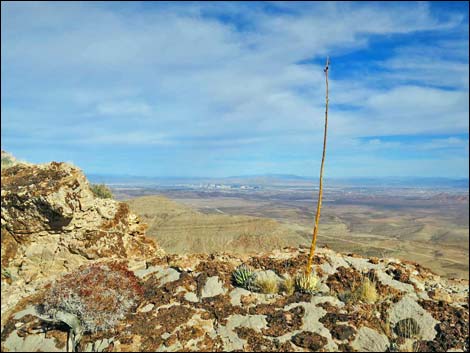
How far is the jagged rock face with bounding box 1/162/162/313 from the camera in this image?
34.7 ft

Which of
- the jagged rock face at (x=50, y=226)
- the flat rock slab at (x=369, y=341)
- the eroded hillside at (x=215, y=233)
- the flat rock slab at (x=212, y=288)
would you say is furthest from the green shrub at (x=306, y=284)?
the eroded hillside at (x=215, y=233)

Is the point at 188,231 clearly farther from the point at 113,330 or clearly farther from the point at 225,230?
the point at 113,330

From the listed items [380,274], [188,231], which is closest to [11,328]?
[380,274]

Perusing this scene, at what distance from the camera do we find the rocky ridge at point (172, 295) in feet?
23.8

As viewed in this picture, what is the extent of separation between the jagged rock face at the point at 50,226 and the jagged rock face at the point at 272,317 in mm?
1718

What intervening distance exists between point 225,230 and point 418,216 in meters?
58.8

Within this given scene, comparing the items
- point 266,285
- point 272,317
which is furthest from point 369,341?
point 266,285

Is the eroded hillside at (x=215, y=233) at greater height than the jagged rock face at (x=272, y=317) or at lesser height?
lesser

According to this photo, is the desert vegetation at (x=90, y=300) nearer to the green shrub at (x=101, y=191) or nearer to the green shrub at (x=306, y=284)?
the green shrub at (x=306, y=284)

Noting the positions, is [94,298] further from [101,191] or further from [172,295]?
[101,191]

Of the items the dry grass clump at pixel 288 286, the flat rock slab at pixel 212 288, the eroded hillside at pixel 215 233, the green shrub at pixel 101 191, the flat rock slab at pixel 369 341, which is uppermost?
the green shrub at pixel 101 191

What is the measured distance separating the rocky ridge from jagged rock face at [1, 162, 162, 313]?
0.11 ft

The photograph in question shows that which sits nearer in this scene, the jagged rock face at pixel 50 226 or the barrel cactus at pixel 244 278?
the barrel cactus at pixel 244 278

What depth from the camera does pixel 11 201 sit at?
10.7 m
